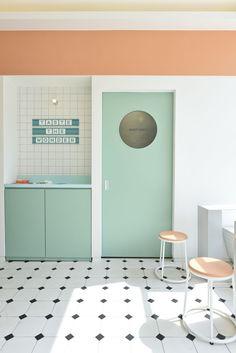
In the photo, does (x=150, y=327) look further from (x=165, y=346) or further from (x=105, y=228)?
(x=105, y=228)

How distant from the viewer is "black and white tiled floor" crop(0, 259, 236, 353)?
1.88 m

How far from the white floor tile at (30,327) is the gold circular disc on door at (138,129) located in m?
2.40

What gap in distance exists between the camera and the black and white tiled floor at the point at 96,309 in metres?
1.88

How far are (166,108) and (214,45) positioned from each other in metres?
1.17

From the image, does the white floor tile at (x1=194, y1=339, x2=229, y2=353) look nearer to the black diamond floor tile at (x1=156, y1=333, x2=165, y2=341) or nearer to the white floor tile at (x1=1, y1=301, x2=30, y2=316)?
the black diamond floor tile at (x1=156, y1=333, x2=165, y2=341)

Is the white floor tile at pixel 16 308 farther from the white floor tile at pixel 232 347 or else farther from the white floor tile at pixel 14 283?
the white floor tile at pixel 232 347

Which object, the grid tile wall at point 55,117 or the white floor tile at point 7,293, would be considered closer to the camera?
the white floor tile at point 7,293

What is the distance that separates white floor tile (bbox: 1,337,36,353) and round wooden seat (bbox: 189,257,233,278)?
144cm

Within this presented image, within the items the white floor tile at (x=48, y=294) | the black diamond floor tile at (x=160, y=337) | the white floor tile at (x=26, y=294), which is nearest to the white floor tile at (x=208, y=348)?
the black diamond floor tile at (x=160, y=337)

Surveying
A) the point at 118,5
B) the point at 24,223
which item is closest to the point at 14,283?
the point at 24,223

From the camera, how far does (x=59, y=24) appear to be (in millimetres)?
3367

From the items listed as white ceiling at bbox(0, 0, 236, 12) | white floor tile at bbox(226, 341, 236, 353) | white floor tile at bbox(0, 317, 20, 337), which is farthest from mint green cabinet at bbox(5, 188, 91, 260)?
white ceiling at bbox(0, 0, 236, 12)

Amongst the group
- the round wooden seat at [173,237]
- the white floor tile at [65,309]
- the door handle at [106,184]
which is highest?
the door handle at [106,184]

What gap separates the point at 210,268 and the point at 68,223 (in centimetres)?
206
